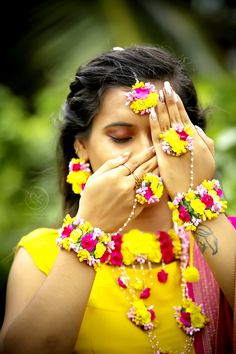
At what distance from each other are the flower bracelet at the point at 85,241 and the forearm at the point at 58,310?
0.03 metres

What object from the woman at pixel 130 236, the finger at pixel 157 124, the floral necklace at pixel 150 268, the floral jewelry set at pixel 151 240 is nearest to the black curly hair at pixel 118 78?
the woman at pixel 130 236

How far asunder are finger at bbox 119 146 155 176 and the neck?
0.37 metres

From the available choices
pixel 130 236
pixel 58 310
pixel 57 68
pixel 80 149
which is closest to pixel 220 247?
pixel 130 236

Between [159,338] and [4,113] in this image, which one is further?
[4,113]

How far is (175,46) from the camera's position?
5215 mm

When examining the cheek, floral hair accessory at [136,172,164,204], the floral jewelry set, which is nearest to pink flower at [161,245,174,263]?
the floral jewelry set

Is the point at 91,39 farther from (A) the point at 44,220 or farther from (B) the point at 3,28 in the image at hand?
(A) the point at 44,220

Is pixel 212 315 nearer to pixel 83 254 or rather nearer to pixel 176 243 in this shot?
pixel 176 243

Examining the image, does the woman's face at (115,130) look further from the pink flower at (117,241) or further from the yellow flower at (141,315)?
the yellow flower at (141,315)

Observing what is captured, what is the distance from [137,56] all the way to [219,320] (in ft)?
4.26

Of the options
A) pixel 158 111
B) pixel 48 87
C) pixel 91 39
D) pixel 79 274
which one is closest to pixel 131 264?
pixel 79 274

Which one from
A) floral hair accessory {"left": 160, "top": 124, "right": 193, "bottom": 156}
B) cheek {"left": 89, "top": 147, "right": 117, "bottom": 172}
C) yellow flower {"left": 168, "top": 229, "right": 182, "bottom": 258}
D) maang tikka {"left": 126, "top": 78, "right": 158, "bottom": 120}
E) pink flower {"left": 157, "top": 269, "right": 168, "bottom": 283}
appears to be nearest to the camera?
floral hair accessory {"left": 160, "top": 124, "right": 193, "bottom": 156}

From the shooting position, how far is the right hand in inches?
87.7

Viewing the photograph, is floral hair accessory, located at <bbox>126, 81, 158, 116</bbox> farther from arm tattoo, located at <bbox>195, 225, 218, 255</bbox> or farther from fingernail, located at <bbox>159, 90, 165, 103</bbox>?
arm tattoo, located at <bbox>195, 225, 218, 255</bbox>
